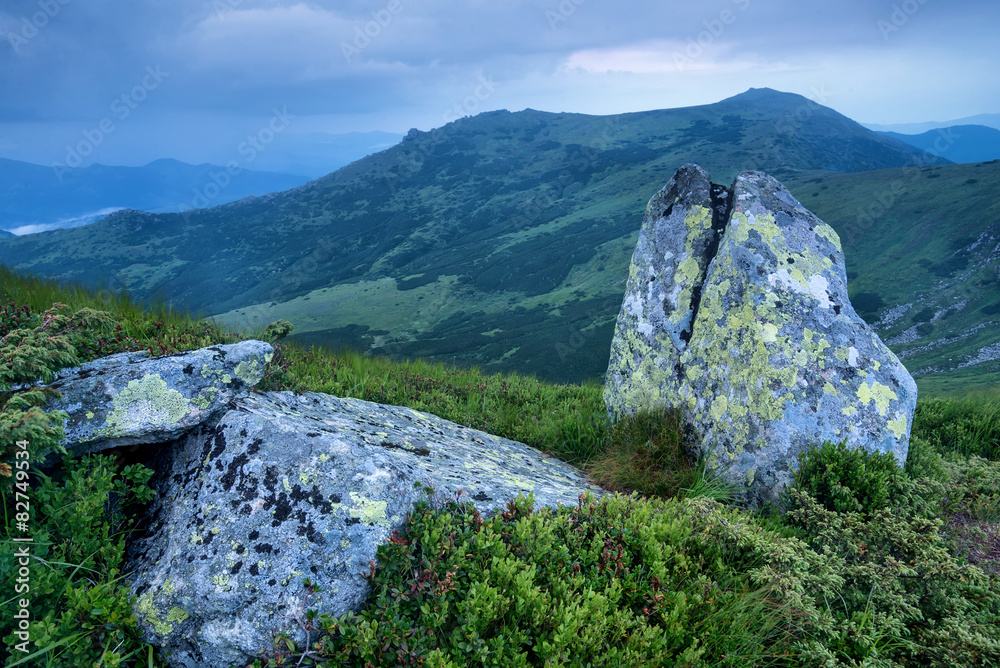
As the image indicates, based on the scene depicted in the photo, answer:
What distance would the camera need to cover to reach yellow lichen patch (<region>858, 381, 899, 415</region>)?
25.7ft

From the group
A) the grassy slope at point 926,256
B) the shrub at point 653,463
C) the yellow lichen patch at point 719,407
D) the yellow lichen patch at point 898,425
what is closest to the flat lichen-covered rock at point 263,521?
the shrub at point 653,463

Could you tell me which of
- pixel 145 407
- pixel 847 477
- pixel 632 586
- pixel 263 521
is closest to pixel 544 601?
pixel 632 586

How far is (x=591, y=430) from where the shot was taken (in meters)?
9.63

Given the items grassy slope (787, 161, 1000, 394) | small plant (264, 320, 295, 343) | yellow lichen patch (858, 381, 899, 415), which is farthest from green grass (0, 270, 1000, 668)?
grassy slope (787, 161, 1000, 394)

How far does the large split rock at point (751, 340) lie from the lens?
7.73 meters

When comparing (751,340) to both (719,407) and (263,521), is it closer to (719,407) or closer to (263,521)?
(719,407)

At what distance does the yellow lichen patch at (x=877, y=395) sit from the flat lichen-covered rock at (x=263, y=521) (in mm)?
4900

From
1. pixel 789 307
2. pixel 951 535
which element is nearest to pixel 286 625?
pixel 951 535

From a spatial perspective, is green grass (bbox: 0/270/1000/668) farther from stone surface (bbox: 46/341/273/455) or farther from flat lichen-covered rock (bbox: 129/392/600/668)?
stone surface (bbox: 46/341/273/455)

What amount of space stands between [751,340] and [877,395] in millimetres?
1896

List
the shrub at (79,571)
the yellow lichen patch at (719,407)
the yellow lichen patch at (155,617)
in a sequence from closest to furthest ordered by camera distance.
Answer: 1. the shrub at (79,571)
2. the yellow lichen patch at (155,617)
3. the yellow lichen patch at (719,407)

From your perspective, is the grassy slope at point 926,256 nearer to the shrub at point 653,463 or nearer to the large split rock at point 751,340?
the large split rock at point 751,340

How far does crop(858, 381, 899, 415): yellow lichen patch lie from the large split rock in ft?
0.06

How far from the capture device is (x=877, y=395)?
790cm
